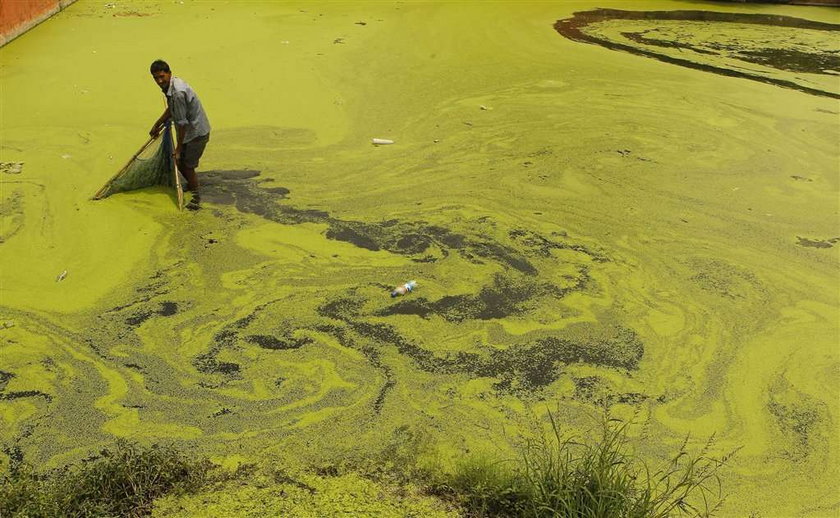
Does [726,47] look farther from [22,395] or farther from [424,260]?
[22,395]

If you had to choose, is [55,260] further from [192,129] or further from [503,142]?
[503,142]

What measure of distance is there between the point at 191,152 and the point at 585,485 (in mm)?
2788

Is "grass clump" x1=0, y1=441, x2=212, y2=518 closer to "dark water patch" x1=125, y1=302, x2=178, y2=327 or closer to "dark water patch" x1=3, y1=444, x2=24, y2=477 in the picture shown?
"dark water patch" x1=3, y1=444, x2=24, y2=477

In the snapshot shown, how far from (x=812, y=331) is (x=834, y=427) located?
24.9 inches

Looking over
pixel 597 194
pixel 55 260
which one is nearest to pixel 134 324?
pixel 55 260

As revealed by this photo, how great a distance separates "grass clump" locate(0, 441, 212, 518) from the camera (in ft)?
6.23

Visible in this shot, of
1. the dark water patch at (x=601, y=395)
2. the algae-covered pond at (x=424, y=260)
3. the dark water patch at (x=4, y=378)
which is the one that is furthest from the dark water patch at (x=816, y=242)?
the dark water patch at (x=4, y=378)

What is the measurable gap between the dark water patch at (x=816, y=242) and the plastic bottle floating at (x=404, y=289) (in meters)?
2.08

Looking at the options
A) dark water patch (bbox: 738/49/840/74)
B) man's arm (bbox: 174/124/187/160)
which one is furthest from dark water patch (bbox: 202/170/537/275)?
dark water patch (bbox: 738/49/840/74)

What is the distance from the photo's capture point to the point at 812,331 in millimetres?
2945

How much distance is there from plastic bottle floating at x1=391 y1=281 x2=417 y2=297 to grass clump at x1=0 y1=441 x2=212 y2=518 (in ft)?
3.91

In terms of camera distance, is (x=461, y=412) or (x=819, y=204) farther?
(x=819, y=204)

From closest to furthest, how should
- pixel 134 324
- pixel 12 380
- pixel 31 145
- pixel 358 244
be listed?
pixel 12 380, pixel 134 324, pixel 358 244, pixel 31 145

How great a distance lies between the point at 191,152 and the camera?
3.74 metres
